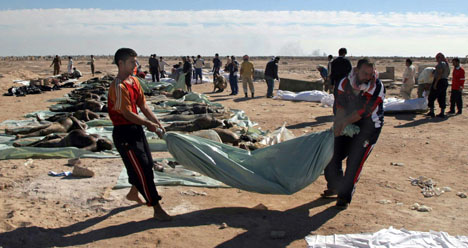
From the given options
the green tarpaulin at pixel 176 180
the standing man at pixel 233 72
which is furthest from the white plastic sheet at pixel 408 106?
the green tarpaulin at pixel 176 180

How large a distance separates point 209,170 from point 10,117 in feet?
29.0

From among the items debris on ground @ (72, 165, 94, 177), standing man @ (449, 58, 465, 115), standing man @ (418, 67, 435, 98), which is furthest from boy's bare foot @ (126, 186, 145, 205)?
standing man @ (418, 67, 435, 98)

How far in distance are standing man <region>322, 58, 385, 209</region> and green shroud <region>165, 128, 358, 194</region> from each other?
0.81 ft

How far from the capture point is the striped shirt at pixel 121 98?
3.94 m

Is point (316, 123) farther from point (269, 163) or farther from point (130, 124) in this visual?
point (130, 124)

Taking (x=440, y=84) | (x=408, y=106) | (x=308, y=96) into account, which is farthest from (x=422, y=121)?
(x=308, y=96)

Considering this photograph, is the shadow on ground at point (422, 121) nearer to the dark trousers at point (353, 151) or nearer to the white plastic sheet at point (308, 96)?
the white plastic sheet at point (308, 96)

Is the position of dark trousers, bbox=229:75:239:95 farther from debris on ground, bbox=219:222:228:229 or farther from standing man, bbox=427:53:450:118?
debris on ground, bbox=219:222:228:229

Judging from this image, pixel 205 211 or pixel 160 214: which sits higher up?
pixel 160 214

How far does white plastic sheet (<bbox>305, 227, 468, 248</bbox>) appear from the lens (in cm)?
361

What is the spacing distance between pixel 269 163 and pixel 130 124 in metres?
1.63

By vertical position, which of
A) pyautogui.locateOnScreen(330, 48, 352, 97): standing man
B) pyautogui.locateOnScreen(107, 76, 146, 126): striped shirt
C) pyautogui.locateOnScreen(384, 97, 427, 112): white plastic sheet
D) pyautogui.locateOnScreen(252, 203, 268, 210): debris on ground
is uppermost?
pyautogui.locateOnScreen(330, 48, 352, 97): standing man

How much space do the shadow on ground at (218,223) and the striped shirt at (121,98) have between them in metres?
1.06

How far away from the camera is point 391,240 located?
366 centimetres
